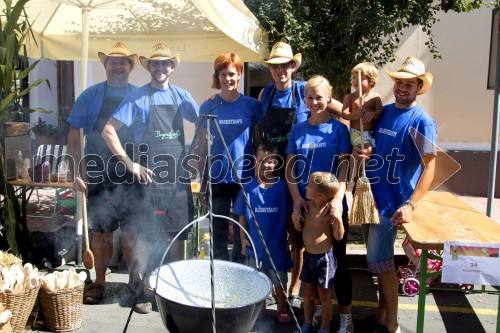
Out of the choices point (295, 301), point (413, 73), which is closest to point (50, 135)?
point (295, 301)

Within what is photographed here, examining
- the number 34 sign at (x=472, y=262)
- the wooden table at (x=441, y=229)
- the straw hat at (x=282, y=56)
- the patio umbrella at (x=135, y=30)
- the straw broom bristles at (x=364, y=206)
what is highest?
the patio umbrella at (x=135, y=30)

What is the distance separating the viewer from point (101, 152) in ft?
13.4

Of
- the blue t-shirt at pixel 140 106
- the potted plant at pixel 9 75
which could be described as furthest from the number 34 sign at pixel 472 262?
the potted plant at pixel 9 75

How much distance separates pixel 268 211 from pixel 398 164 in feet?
3.24

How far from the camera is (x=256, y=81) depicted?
28.1 ft

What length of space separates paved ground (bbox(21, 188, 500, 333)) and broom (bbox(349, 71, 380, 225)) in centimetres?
95

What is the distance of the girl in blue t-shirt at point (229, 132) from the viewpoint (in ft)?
12.4

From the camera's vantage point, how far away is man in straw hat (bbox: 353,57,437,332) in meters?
3.28

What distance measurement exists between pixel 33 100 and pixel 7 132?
501 centimetres

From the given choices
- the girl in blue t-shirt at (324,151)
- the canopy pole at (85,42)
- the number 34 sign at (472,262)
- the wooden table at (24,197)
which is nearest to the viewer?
the number 34 sign at (472,262)

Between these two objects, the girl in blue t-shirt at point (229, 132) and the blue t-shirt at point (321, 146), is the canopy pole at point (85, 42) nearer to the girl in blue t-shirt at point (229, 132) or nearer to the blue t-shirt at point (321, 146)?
the girl in blue t-shirt at point (229, 132)

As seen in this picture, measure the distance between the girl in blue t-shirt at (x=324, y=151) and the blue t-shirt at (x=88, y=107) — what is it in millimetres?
1495

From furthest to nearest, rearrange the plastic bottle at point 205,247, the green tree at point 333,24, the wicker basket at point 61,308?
the green tree at point 333,24
the plastic bottle at point 205,247
the wicker basket at point 61,308

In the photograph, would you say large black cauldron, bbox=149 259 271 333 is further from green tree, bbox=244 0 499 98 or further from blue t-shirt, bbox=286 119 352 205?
green tree, bbox=244 0 499 98
